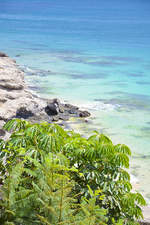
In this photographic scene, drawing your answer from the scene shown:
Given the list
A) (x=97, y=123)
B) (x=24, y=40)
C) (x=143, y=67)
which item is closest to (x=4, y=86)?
(x=97, y=123)

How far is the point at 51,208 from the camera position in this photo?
108 inches

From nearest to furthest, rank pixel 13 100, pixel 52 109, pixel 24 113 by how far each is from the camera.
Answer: pixel 24 113
pixel 13 100
pixel 52 109

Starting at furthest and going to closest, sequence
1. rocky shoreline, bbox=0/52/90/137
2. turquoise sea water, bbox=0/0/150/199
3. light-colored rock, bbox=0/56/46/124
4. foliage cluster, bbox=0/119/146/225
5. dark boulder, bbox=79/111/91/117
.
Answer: dark boulder, bbox=79/111/91/117
turquoise sea water, bbox=0/0/150/199
rocky shoreline, bbox=0/52/90/137
light-colored rock, bbox=0/56/46/124
foliage cluster, bbox=0/119/146/225

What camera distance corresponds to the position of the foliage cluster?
2.88 meters

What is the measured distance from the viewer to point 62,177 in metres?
2.98

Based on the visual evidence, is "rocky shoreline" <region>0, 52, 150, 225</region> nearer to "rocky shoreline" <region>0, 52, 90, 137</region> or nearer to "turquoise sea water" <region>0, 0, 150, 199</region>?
"rocky shoreline" <region>0, 52, 90, 137</region>

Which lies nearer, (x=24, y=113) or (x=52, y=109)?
(x=24, y=113)

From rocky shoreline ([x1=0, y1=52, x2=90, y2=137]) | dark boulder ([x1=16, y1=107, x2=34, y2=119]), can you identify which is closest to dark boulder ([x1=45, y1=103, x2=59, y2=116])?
rocky shoreline ([x1=0, y1=52, x2=90, y2=137])

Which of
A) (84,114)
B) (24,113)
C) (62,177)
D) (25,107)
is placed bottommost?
(62,177)

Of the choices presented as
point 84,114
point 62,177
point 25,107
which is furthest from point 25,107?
point 62,177

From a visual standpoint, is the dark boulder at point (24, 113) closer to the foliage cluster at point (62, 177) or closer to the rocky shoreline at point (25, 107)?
the rocky shoreline at point (25, 107)

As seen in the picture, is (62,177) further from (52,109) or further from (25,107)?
(52,109)

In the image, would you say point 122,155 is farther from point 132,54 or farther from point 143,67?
point 132,54

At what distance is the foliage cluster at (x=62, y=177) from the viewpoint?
288cm
